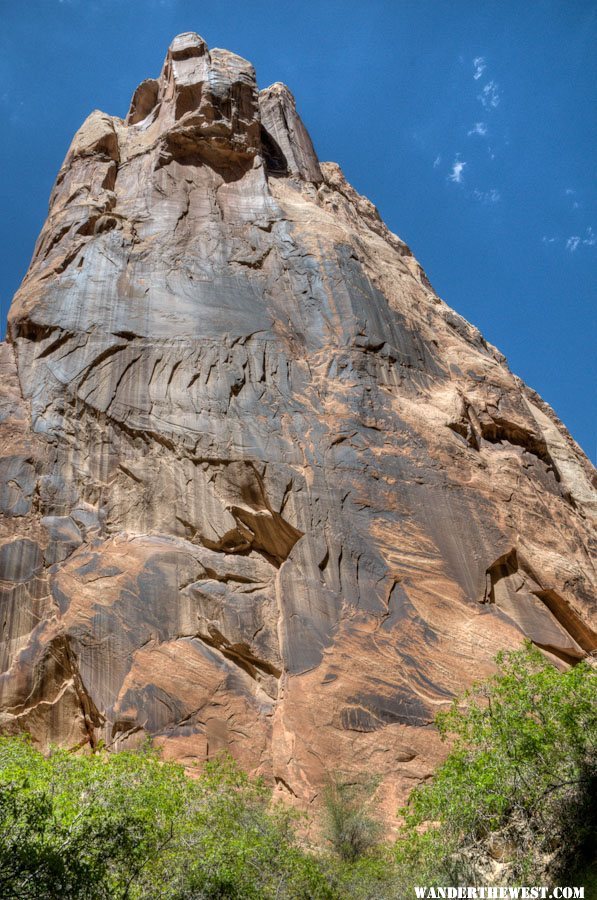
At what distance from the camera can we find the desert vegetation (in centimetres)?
1253

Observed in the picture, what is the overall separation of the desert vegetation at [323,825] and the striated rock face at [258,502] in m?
3.28

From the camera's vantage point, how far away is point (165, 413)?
2709 centimetres

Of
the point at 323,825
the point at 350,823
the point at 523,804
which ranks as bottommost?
the point at 323,825

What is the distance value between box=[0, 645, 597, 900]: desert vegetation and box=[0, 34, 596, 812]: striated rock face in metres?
3.28

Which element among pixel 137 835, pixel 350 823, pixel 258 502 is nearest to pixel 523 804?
pixel 350 823

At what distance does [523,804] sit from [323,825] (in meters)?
5.81

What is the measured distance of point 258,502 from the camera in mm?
25219

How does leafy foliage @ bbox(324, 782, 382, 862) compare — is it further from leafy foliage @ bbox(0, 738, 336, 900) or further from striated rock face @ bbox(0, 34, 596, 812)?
leafy foliage @ bbox(0, 738, 336, 900)

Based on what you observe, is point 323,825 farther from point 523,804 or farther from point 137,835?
point 137,835

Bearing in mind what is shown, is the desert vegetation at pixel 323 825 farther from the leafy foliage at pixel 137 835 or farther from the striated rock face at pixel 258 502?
the striated rock face at pixel 258 502

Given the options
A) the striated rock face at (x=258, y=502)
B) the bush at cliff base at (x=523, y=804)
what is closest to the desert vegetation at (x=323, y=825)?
the bush at cliff base at (x=523, y=804)

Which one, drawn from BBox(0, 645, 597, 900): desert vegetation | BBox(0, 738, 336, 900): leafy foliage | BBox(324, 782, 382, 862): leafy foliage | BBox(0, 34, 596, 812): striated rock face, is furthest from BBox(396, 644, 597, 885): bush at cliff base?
BBox(0, 34, 596, 812): striated rock face

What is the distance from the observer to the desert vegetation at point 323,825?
12.5m

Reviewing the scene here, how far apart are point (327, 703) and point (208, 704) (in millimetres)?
3791
